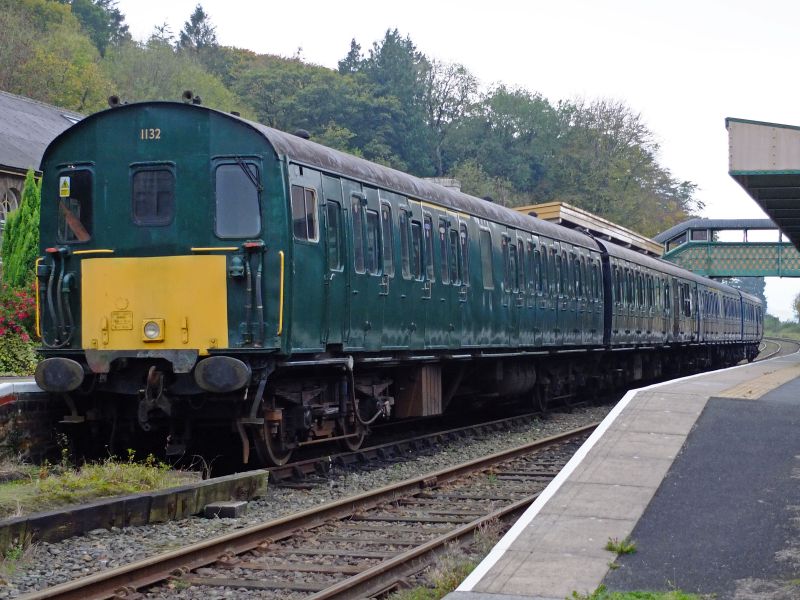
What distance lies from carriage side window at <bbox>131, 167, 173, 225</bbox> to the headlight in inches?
41.7

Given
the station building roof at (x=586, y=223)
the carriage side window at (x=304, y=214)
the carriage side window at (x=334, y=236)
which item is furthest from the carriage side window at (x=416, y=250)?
the station building roof at (x=586, y=223)

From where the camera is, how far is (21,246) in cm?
2209

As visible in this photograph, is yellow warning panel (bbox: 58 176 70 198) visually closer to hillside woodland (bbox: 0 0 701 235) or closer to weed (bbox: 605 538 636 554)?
weed (bbox: 605 538 636 554)

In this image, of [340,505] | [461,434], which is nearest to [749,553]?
[340,505]

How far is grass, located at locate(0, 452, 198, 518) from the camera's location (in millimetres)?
8688

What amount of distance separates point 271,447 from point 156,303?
2024 millimetres

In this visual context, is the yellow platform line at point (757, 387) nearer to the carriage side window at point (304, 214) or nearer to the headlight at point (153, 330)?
the carriage side window at point (304, 214)

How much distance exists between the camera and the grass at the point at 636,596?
6.02 metres

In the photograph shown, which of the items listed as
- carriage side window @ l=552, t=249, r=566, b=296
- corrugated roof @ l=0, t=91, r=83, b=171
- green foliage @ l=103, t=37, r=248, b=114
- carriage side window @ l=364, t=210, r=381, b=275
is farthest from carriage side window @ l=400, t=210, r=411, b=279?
green foliage @ l=103, t=37, r=248, b=114

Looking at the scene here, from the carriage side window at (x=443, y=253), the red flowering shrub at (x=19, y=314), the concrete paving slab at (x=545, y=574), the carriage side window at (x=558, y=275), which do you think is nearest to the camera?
the concrete paving slab at (x=545, y=574)

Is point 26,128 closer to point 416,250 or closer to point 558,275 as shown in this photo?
point 558,275

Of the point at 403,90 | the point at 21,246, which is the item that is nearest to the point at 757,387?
the point at 21,246

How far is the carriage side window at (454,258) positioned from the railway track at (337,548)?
440 centimetres

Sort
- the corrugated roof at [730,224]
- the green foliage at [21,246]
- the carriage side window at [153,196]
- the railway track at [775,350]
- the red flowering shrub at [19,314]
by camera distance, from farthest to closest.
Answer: the corrugated roof at [730,224], the railway track at [775,350], the green foliage at [21,246], the red flowering shrub at [19,314], the carriage side window at [153,196]
